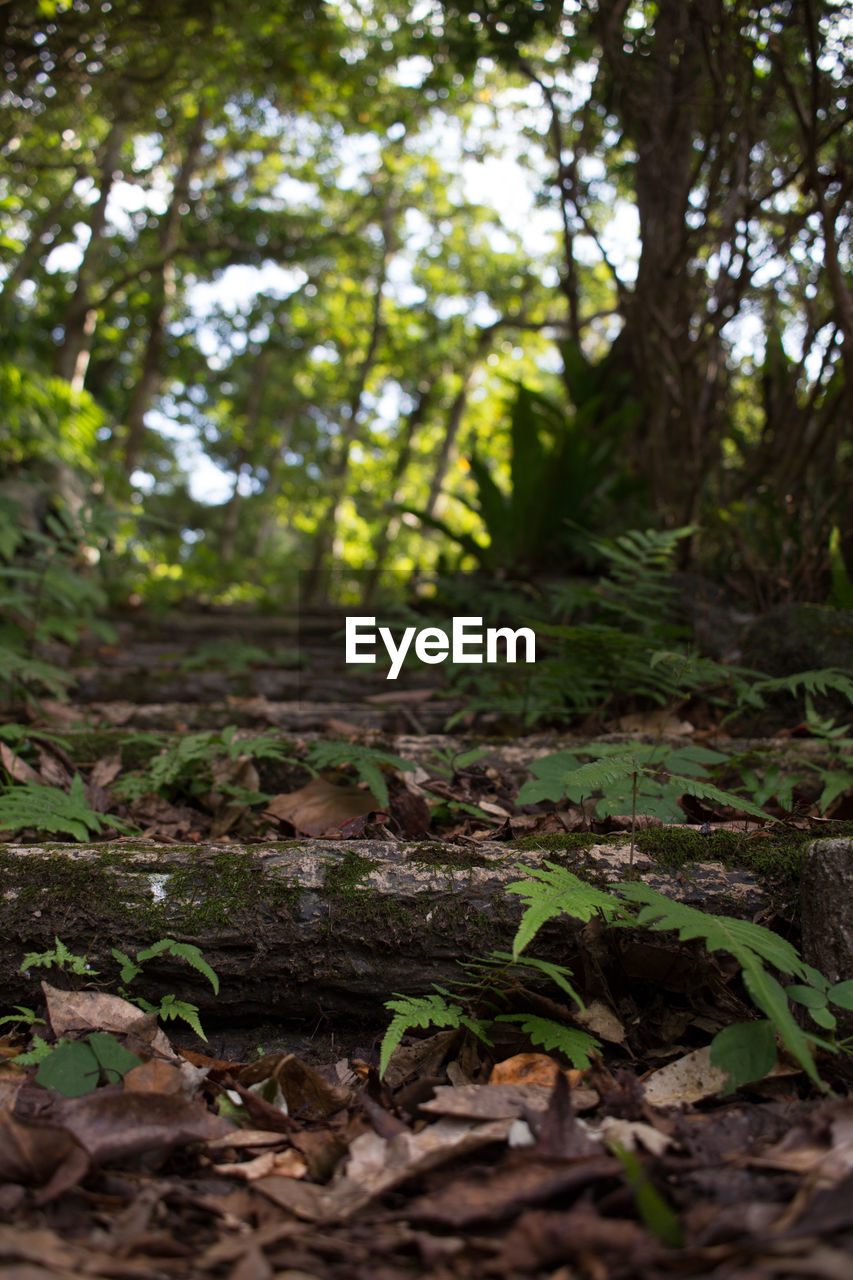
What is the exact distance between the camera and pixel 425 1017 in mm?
1276

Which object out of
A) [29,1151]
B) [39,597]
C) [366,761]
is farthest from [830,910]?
[39,597]

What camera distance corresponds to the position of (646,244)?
4188mm

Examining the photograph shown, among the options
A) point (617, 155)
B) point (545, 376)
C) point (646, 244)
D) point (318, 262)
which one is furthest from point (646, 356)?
point (545, 376)

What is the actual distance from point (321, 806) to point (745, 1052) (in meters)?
1.10

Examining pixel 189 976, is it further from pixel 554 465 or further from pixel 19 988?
pixel 554 465

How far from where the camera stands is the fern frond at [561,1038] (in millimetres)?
1233

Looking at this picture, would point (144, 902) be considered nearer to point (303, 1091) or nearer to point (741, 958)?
point (303, 1091)

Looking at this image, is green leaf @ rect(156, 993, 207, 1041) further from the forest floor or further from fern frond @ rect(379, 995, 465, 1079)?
fern frond @ rect(379, 995, 465, 1079)

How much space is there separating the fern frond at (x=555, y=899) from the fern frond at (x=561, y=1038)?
0.14 metres

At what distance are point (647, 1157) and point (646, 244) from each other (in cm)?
422

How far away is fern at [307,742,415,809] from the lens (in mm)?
1852

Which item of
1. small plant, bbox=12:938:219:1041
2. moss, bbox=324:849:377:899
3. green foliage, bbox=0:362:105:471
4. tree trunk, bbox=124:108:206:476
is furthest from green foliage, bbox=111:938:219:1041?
tree trunk, bbox=124:108:206:476

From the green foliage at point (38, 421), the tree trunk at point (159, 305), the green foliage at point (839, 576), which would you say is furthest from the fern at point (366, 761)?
the tree trunk at point (159, 305)

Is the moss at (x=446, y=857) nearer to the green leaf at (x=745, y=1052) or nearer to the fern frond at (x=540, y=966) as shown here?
the fern frond at (x=540, y=966)
